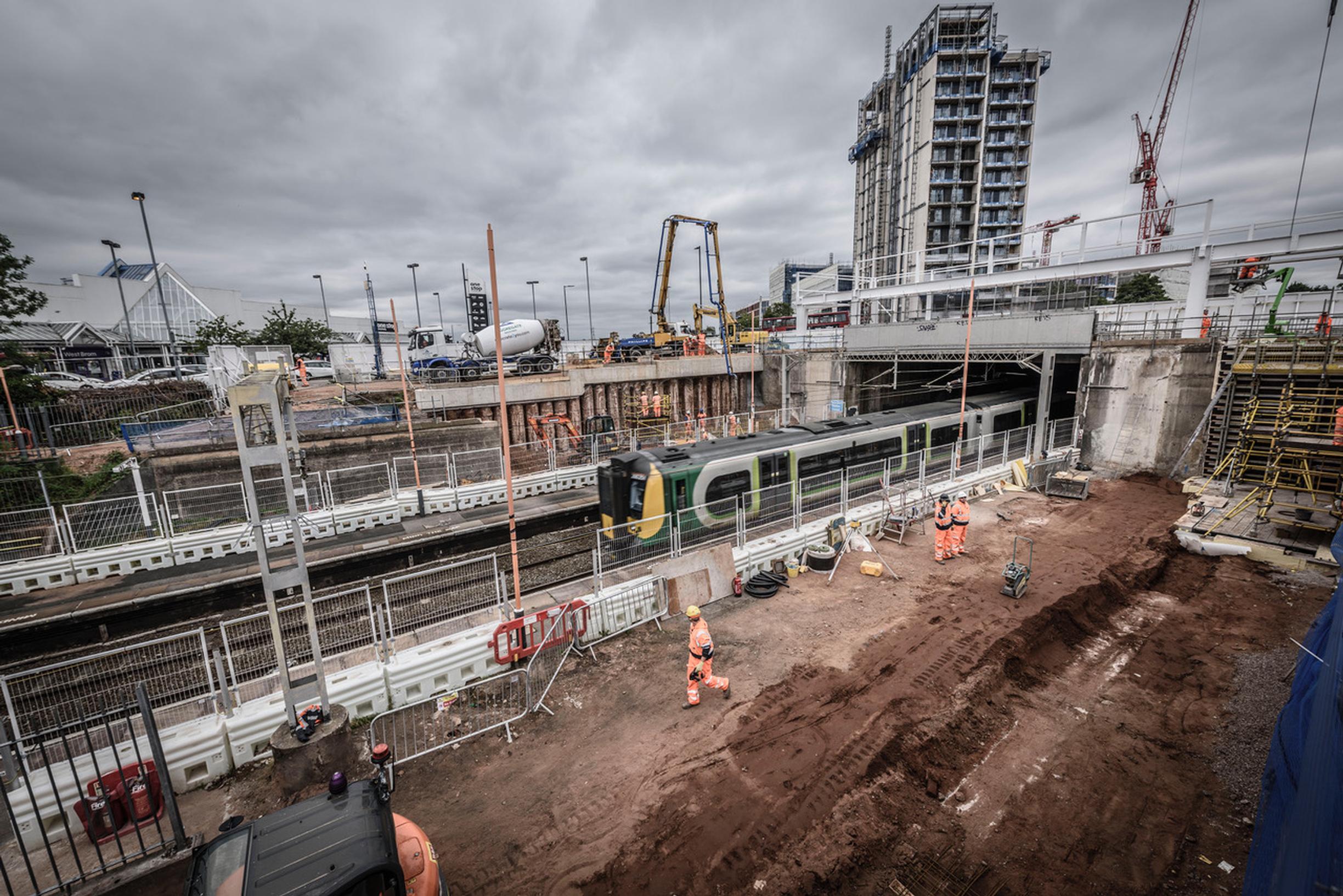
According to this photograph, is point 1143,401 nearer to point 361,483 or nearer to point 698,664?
point 698,664

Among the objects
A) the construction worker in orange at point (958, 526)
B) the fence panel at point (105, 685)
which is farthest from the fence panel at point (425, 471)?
the construction worker in orange at point (958, 526)

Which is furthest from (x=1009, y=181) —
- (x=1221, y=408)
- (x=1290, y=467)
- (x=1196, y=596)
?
(x=1196, y=596)

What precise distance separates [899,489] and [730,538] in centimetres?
620

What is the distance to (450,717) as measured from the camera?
6766 millimetres

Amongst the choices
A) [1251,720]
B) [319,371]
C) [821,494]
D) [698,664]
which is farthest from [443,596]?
[319,371]

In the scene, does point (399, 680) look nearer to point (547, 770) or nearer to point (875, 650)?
point (547, 770)

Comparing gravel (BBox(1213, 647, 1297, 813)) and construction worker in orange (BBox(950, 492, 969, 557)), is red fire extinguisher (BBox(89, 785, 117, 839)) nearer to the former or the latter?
gravel (BBox(1213, 647, 1297, 813))

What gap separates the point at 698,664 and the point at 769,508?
19.0 feet

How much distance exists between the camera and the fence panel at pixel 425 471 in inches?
737

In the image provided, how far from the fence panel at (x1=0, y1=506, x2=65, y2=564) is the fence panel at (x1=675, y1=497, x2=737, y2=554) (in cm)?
1455

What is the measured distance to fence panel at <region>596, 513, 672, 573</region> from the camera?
1030 cm

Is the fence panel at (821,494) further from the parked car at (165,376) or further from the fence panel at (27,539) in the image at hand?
the parked car at (165,376)

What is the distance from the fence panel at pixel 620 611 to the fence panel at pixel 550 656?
175 mm

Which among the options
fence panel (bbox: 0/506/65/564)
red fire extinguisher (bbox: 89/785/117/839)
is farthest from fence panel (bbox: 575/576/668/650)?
fence panel (bbox: 0/506/65/564)
